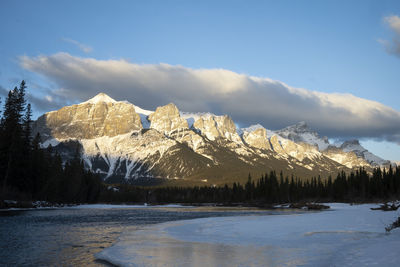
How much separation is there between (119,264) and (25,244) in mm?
10470

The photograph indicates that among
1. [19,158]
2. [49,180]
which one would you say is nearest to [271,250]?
[19,158]

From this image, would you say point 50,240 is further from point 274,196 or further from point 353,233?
point 274,196

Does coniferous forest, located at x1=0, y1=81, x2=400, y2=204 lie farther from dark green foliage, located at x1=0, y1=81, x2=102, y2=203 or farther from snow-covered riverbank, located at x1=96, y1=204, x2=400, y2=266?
snow-covered riverbank, located at x1=96, y1=204, x2=400, y2=266

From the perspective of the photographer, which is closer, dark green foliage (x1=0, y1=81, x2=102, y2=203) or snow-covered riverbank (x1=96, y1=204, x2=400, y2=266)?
snow-covered riverbank (x1=96, y1=204, x2=400, y2=266)

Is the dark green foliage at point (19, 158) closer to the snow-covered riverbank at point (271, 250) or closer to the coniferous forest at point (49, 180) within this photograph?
the coniferous forest at point (49, 180)

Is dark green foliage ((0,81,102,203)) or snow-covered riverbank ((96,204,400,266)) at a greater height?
dark green foliage ((0,81,102,203))

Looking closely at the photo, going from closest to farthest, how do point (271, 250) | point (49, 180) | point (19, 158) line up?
point (271, 250), point (19, 158), point (49, 180)

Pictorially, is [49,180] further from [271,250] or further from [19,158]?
[271,250]

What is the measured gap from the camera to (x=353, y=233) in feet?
81.4

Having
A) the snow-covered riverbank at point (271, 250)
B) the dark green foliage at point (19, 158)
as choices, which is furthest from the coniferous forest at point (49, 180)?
the snow-covered riverbank at point (271, 250)

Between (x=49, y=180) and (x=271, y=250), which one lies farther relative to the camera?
(x=49, y=180)

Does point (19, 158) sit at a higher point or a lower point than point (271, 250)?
higher

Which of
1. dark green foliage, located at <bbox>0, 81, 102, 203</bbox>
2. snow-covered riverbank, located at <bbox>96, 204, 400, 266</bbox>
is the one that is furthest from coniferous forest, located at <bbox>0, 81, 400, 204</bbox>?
snow-covered riverbank, located at <bbox>96, 204, 400, 266</bbox>

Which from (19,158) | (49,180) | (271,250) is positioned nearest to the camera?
(271,250)
